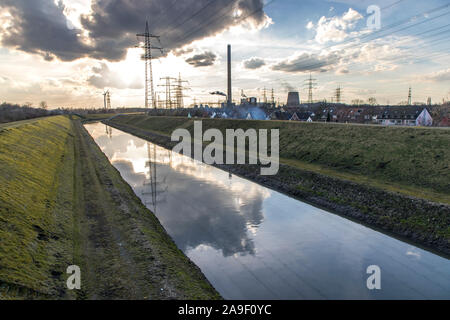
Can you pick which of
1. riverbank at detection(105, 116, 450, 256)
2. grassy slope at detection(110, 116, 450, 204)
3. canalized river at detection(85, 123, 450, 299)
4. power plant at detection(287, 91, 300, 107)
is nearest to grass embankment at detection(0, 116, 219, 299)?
canalized river at detection(85, 123, 450, 299)

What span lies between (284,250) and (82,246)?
9.64 meters

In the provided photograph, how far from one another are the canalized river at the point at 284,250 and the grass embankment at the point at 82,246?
1.49 metres

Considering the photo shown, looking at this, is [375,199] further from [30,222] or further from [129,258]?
[30,222]

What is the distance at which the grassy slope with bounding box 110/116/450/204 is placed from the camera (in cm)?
1978

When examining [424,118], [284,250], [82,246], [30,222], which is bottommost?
[284,250]

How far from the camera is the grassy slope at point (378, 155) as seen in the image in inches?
779

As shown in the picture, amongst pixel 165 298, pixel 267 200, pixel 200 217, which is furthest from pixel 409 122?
pixel 165 298

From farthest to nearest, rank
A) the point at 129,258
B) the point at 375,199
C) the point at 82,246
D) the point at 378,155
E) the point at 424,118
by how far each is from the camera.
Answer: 1. the point at 424,118
2. the point at 378,155
3. the point at 375,199
4. the point at 82,246
5. the point at 129,258

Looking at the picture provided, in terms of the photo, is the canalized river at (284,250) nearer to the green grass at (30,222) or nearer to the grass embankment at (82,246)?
the grass embankment at (82,246)

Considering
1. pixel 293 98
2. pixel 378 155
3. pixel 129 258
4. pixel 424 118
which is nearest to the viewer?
pixel 129 258

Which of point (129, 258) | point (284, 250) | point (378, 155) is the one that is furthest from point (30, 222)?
point (378, 155)

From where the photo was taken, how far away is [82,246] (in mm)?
12000

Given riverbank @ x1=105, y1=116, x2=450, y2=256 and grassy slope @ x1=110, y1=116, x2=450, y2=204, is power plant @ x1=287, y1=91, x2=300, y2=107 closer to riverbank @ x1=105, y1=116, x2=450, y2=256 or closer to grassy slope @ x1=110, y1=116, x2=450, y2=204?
grassy slope @ x1=110, y1=116, x2=450, y2=204
